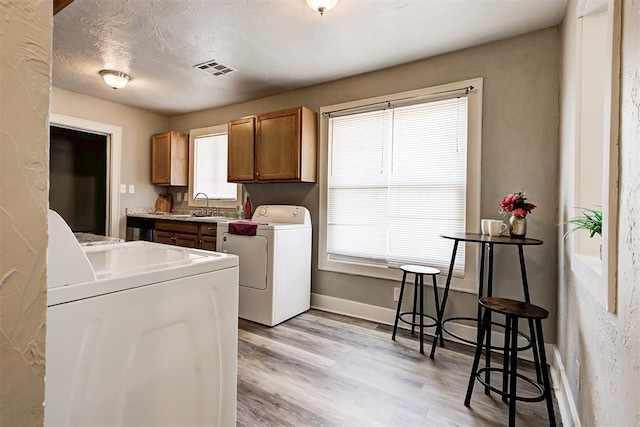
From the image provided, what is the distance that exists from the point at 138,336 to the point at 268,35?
7.70ft

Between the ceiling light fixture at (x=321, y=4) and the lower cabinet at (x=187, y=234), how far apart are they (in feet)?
7.44

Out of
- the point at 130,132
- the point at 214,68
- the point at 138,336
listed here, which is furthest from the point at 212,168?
the point at 138,336

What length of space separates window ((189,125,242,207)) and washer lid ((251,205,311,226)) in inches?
21.8

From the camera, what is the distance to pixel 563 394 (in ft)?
6.06

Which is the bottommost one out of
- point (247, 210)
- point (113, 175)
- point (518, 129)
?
point (247, 210)

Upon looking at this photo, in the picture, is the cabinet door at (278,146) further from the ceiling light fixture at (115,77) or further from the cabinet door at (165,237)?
the ceiling light fixture at (115,77)

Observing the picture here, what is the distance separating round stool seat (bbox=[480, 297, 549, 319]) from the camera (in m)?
1.65

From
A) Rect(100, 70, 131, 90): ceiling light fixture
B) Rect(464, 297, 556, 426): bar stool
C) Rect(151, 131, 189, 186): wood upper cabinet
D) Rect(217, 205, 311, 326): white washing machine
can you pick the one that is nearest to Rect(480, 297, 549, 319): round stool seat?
Rect(464, 297, 556, 426): bar stool

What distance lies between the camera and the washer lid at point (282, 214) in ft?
11.4

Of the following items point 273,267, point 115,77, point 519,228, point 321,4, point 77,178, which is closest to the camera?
point 321,4

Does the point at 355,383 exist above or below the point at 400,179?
below

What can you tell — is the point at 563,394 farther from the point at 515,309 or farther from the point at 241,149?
the point at 241,149

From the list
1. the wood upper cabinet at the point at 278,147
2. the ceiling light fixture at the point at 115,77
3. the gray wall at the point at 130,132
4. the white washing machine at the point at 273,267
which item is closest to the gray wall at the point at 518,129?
the wood upper cabinet at the point at 278,147

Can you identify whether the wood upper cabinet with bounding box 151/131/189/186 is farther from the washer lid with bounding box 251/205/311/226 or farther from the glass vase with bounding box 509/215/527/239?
the glass vase with bounding box 509/215/527/239
